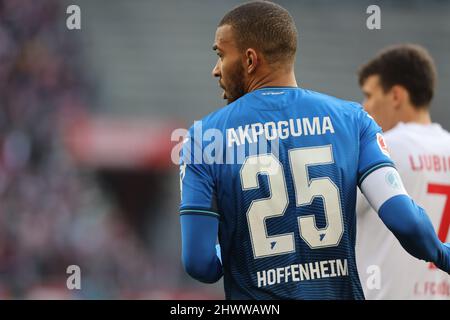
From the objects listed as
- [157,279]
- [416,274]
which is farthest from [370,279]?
[157,279]

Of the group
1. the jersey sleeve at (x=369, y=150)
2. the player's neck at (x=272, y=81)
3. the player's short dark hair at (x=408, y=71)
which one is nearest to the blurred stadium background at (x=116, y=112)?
the player's short dark hair at (x=408, y=71)

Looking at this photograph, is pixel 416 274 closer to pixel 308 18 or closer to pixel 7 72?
pixel 7 72

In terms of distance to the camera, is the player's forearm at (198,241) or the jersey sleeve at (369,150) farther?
the jersey sleeve at (369,150)

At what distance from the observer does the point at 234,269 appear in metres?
2.70

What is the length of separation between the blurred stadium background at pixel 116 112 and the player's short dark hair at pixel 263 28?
8.47 m

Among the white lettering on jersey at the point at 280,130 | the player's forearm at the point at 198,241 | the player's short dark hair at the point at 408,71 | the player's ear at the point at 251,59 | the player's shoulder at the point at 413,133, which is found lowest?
the player's forearm at the point at 198,241

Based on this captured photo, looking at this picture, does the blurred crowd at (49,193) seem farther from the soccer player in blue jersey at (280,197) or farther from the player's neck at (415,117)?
the soccer player in blue jersey at (280,197)

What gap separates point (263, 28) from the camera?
274cm

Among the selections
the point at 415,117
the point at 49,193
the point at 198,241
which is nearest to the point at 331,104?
the point at 198,241

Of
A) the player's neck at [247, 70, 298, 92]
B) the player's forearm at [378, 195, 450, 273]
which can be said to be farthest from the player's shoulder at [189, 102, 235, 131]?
the player's forearm at [378, 195, 450, 273]

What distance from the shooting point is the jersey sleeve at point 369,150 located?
2.71 metres

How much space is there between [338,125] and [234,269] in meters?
0.57

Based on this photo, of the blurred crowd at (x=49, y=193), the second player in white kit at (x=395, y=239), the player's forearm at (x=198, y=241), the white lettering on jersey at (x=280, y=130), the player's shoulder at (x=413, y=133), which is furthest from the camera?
the blurred crowd at (x=49, y=193)

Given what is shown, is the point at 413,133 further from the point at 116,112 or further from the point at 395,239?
the point at 116,112
